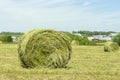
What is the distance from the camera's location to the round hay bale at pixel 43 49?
15.6 m

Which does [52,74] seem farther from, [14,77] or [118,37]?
[118,37]

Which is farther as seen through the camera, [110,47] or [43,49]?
[110,47]

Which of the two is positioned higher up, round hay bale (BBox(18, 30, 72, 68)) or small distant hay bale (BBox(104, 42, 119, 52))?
round hay bale (BBox(18, 30, 72, 68))

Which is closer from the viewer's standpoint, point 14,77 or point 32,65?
point 14,77

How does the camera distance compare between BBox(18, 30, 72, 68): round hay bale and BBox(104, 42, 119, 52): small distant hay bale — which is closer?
BBox(18, 30, 72, 68): round hay bale

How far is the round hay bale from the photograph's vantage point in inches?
616

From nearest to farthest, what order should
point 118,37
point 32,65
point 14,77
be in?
point 14,77
point 32,65
point 118,37

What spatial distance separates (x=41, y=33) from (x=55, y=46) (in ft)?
2.72

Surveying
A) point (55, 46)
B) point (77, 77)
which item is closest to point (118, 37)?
point (55, 46)

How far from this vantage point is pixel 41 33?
16172 mm

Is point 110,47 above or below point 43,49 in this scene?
below

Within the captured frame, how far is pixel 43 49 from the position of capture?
628 inches

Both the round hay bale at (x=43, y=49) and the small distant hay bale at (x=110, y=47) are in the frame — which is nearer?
the round hay bale at (x=43, y=49)

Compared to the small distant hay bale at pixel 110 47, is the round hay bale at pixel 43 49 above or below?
above
